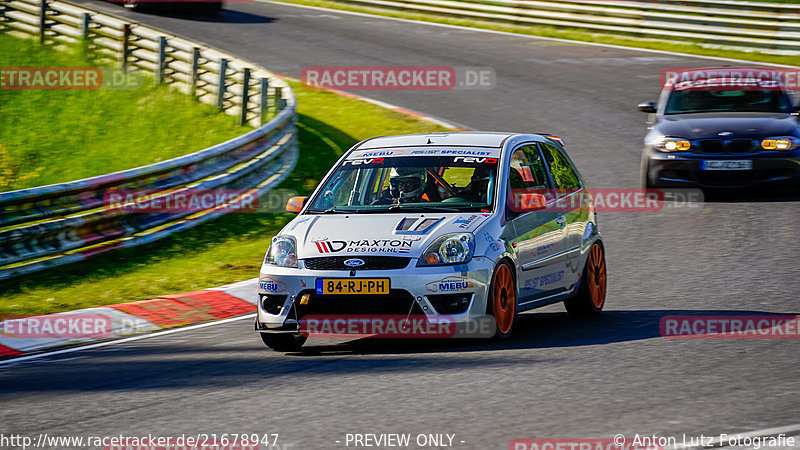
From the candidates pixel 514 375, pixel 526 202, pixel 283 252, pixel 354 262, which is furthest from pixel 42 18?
pixel 514 375

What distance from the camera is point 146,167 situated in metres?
12.7

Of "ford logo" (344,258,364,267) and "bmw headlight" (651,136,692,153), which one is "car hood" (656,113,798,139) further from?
"ford logo" (344,258,364,267)

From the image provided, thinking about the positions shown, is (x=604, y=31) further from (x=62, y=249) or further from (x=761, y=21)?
(x=62, y=249)

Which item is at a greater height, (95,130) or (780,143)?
(780,143)

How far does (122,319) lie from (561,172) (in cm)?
385

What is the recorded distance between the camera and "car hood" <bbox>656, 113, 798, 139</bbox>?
14531 mm

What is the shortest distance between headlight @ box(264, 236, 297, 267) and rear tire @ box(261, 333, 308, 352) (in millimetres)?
503

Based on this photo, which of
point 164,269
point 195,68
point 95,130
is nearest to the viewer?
point 164,269

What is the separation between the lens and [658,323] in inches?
345

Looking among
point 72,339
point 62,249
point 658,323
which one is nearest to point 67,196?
point 62,249

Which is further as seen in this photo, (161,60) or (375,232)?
(161,60)

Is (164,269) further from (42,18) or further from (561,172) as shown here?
(42,18)

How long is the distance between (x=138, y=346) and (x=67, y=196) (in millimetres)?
3450

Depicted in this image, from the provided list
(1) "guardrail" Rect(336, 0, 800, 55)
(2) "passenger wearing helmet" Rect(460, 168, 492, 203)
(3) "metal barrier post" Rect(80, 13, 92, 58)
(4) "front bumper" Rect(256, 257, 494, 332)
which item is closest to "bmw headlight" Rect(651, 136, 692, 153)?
(2) "passenger wearing helmet" Rect(460, 168, 492, 203)
